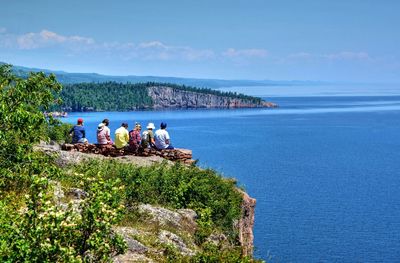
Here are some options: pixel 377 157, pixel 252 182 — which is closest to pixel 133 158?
pixel 252 182

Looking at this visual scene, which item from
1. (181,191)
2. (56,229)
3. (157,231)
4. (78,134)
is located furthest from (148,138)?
(56,229)

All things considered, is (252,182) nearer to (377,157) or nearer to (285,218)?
(285,218)

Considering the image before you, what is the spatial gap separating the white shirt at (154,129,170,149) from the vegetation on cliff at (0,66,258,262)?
8.94 feet

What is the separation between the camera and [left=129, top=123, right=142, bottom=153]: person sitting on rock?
3070 cm

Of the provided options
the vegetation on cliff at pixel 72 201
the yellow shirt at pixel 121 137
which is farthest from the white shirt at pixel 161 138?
the vegetation on cliff at pixel 72 201

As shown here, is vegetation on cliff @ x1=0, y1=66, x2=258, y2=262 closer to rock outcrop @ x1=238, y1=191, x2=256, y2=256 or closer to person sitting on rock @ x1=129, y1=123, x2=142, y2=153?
rock outcrop @ x1=238, y1=191, x2=256, y2=256

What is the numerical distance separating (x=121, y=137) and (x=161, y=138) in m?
2.30

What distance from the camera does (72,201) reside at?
10969 millimetres

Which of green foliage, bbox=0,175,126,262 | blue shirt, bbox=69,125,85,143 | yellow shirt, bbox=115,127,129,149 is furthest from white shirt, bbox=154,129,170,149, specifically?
green foliage, bbox=0,175,126,262

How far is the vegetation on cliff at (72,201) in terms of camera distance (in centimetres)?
979

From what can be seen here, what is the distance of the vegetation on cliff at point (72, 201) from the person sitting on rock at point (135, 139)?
314cm

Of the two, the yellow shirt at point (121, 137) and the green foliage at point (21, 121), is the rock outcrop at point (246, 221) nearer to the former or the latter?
the yellow shirt at point (121, 137)

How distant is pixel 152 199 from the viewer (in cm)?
2322

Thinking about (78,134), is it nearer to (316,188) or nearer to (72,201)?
(72,201)
